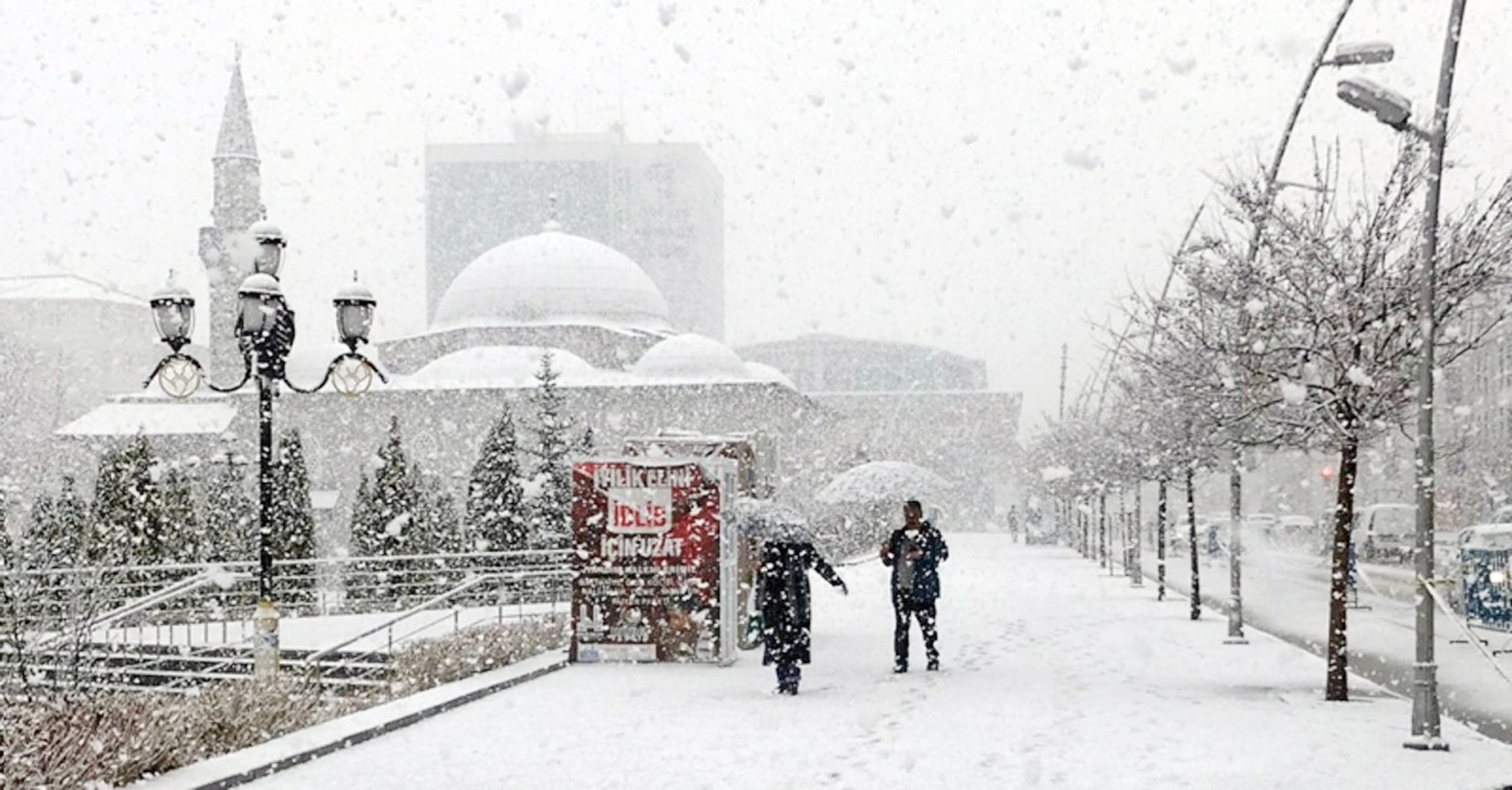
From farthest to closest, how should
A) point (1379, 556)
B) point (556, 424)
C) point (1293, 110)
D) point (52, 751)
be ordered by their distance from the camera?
1. point (1379, 556)
2. point (556, 424)
3. point (1293, 110)
4. point (52, 751)

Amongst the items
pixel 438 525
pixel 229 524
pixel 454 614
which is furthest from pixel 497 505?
pixel 454 614

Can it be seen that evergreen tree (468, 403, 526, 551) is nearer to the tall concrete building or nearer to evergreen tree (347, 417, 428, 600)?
evergreen tree (347, 417, 428, 600)

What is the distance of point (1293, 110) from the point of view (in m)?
18.9

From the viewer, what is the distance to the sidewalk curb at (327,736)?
984cm

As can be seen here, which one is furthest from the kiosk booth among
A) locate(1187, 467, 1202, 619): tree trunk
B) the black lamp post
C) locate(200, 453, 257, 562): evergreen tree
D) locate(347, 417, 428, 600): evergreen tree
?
locate(347, 417, 428, 600): evergreen tree

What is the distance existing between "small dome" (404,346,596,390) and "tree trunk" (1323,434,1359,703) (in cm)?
5141

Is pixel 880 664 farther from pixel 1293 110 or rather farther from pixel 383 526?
pixel 383 526

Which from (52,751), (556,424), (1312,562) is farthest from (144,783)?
(1312,562)

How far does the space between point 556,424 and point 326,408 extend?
30.9 m

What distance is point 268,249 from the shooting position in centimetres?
1623

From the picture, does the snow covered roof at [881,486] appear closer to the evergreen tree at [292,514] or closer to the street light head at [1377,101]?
the evergreen tree at [292,514]

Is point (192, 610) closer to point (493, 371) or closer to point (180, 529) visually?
point (180, 529)

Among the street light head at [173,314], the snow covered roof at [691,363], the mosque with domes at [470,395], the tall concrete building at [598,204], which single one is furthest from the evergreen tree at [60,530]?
the tall concrete building at [598,204]

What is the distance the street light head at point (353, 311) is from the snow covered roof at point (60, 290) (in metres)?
122
